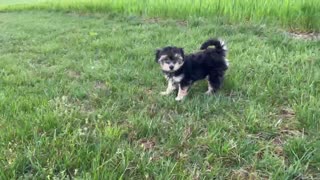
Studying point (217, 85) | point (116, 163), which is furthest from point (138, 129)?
point (217, 85)

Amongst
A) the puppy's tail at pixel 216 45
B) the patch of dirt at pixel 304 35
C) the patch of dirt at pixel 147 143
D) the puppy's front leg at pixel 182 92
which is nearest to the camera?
the patch of dirt at pixel 147 143

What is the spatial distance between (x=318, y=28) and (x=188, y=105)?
4052mm

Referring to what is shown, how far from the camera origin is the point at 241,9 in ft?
24.3

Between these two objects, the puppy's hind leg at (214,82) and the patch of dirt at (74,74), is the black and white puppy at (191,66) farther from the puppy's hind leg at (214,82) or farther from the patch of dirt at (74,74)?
the patch of dirt at (74,74)

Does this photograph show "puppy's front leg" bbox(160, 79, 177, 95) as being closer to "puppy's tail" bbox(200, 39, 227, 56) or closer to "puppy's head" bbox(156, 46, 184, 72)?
"puppy's head" bbox(156, 46, 184, 72)

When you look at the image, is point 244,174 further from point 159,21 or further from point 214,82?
point 159,21

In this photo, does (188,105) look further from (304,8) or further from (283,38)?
(304,8)

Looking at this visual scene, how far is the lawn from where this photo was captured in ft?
7.40

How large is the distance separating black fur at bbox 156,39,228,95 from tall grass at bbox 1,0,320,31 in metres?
3.28

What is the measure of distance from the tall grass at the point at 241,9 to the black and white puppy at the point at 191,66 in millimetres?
3283

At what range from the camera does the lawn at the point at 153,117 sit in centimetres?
226

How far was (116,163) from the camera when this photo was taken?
2.27 meters

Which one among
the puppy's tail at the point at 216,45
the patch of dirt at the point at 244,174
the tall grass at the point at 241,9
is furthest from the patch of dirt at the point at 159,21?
the patch of dirt at the point at 244,174

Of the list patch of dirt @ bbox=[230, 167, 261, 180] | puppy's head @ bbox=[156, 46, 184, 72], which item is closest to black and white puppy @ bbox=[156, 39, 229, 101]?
puppy's head @ bbox=[156, 46, 184, 72]
